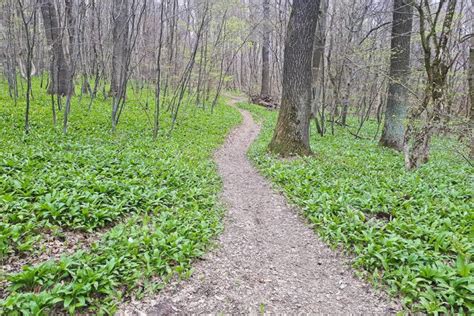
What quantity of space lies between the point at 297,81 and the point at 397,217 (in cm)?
470

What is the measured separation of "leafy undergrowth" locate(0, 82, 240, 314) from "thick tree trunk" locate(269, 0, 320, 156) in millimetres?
2329

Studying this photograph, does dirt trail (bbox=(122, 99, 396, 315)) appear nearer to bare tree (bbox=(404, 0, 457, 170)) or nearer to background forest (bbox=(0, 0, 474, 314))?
background forest (bbox=(0, 0, 474, 314))

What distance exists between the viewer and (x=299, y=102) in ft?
26.4

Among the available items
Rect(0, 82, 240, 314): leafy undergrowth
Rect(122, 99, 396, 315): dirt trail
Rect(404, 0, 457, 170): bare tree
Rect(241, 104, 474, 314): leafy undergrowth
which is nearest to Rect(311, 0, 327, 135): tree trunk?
Rect(404, 0, 457, 170): bare tree

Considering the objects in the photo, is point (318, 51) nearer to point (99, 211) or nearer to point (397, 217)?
point (397, 217)

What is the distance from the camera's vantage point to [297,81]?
8.01m

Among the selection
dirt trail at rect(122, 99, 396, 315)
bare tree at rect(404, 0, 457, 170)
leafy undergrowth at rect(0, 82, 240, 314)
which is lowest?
dirt trail at rect(122, 99, 396, 315)

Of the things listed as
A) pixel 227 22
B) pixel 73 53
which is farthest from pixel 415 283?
pixel 227 22

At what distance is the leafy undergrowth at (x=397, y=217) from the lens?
9.94ft

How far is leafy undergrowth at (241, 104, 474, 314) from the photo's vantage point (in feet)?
9.94

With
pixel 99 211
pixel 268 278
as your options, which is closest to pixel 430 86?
pixel 268 278

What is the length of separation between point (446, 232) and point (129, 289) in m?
Answer: 3.96

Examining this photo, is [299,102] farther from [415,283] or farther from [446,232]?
[415,283]

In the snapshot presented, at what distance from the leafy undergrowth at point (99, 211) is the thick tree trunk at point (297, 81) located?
233 centimetres
